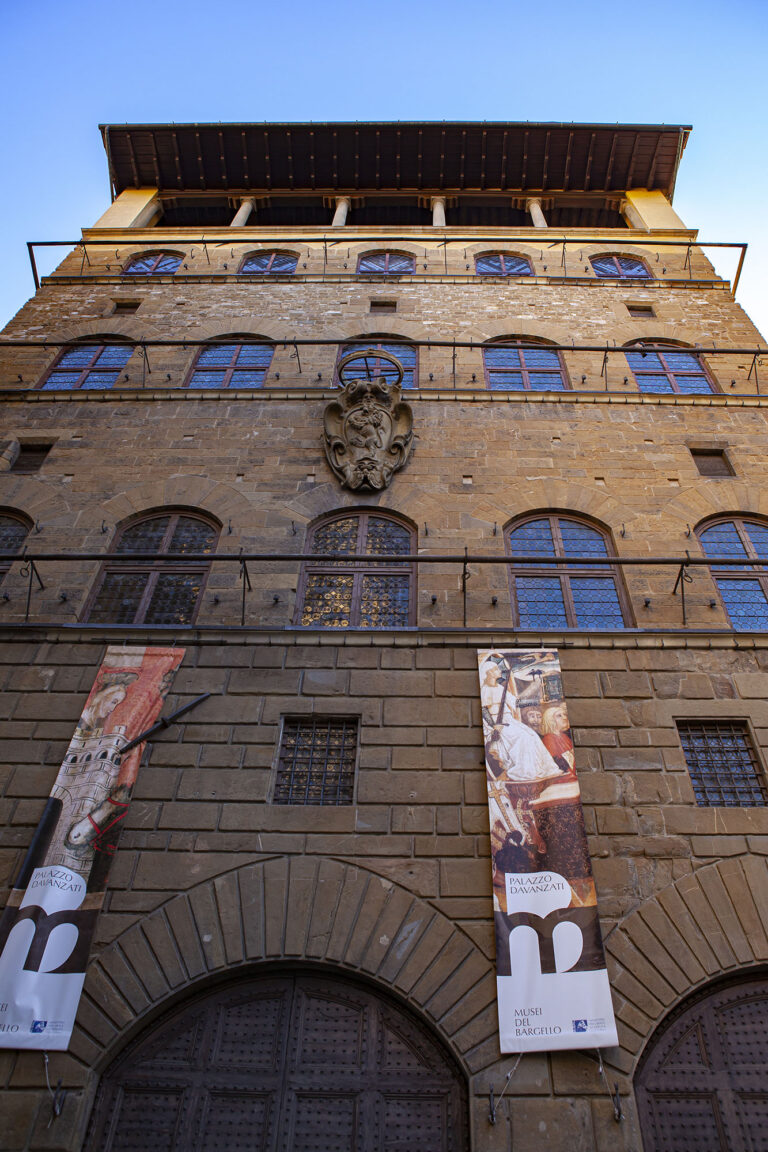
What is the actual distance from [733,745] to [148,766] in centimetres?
652

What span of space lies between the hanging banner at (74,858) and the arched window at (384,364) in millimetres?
7426

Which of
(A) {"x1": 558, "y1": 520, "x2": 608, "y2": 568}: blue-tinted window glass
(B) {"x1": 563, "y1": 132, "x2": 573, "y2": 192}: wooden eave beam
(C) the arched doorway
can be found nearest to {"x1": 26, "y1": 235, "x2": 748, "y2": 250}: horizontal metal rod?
(B) {"x1": 563, "y1": 132, "x2": 573, "y2": 192}: wooden eave beam

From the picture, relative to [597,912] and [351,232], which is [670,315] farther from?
[597,912]

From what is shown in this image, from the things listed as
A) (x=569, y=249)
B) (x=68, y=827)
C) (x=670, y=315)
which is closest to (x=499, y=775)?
(x=68, y=827)

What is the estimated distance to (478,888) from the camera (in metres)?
7.73

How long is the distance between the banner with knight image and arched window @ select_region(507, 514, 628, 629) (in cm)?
122

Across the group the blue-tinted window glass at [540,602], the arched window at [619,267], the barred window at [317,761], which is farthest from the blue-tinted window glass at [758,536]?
Answer: the arched window at [619,267]

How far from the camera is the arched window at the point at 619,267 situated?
63.9 ft

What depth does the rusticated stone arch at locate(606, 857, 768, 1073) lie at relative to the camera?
23.2 feet

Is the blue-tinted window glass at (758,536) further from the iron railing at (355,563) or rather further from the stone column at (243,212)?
the stone column at (243,212)

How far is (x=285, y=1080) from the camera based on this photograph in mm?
6969

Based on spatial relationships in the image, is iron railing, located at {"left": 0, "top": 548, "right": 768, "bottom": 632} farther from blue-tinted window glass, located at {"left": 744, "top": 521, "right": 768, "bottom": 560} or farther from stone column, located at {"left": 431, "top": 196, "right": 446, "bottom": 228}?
stone column, located at {"left": 431, "top": 196, "right": 446, "bottom": 228}

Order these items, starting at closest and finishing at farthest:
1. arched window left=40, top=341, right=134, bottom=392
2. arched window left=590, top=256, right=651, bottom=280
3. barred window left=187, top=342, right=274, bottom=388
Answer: barred window left=187, top=342, right=274, bottom=388 → arched window left=40, top=341, right=134, bottom=392 → arched window left=590, top=256, right=651, bottom=280

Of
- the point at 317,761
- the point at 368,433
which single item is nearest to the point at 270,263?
the point at 368,433
